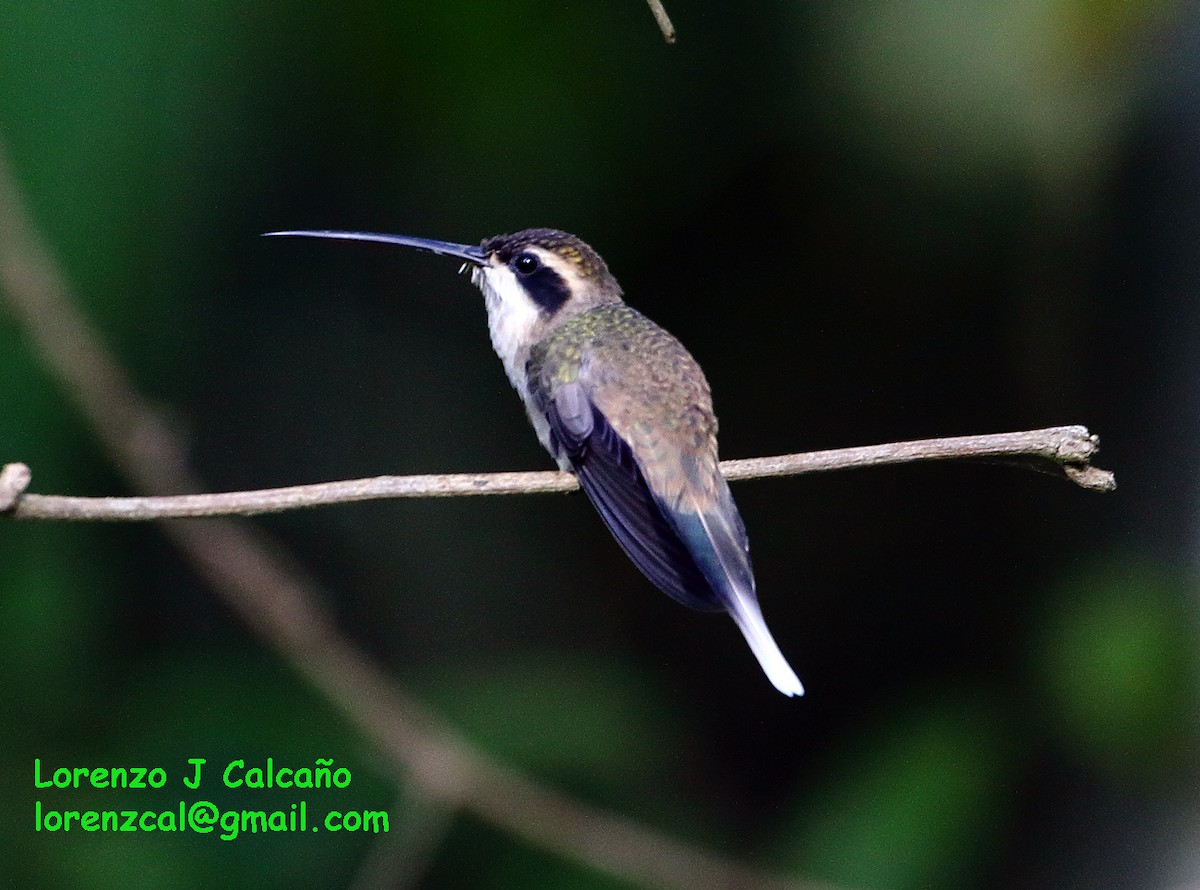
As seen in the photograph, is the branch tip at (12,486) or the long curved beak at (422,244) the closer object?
the branch tip at (12,486)

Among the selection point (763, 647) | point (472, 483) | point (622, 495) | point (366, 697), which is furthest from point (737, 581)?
point (366, 697)

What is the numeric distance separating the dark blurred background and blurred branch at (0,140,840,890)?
67 mm

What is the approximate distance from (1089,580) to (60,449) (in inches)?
90.4

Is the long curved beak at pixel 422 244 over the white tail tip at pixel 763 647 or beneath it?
over

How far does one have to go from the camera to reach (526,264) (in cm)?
271

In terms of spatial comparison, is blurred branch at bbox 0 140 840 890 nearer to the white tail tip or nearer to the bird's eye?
the bird's eye

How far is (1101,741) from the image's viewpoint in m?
2.84

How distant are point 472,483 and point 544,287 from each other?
0.99 meters

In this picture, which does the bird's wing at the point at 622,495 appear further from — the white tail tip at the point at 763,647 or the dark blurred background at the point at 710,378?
the dark blurred background at the point at 710,378

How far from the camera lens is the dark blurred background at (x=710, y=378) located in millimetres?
2674

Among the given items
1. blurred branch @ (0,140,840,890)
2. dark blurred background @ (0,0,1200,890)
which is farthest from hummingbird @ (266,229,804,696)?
blurred branch @ (0,140,840,890)

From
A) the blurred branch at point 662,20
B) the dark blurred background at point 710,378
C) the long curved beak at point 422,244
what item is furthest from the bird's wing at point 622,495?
the blurred branch at point 662,20

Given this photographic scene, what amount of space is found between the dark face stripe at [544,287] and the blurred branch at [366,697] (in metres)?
0.85

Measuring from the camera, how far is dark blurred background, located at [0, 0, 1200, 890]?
2674 millimetres
